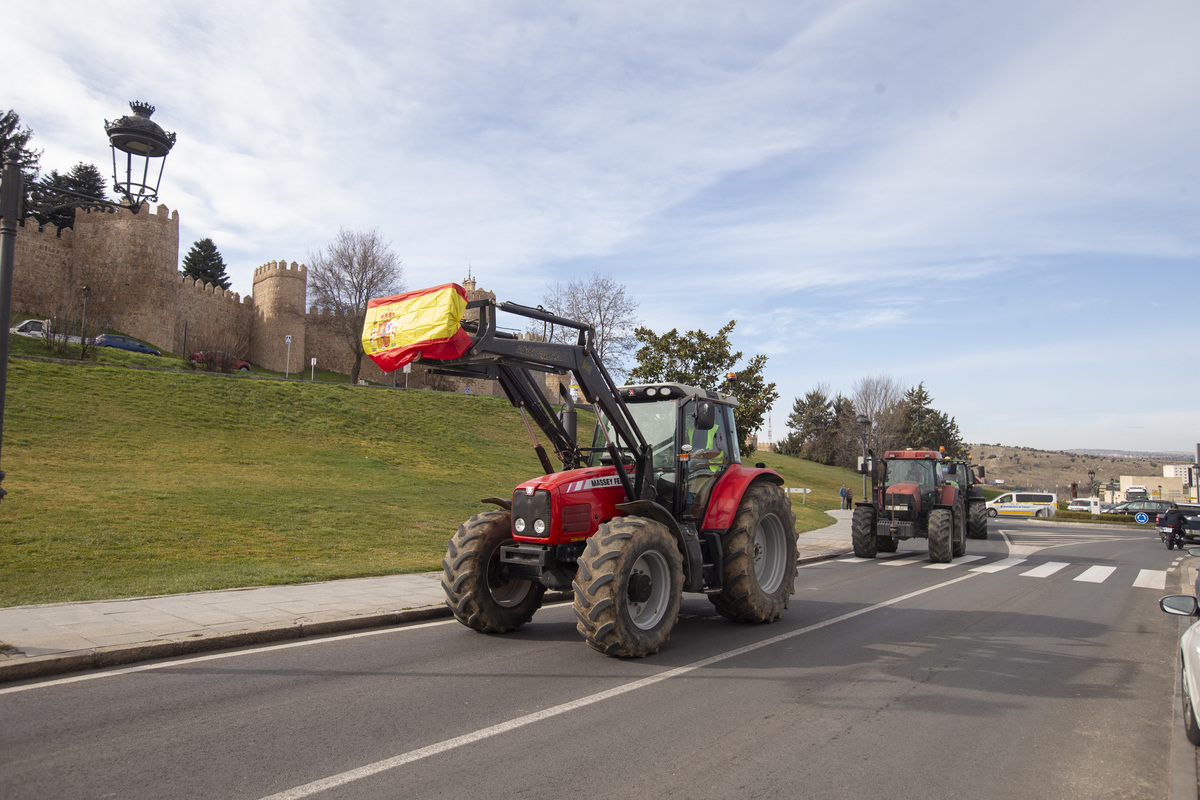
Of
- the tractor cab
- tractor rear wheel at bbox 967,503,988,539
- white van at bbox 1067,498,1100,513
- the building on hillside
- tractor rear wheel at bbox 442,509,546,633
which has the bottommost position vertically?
white van at bbox 1067,498,1100,513

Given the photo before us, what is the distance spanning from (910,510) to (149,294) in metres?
48.0

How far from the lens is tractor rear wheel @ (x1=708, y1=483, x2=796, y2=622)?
805 cm

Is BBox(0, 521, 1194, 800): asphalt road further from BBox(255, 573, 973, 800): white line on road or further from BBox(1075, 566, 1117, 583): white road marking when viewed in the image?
BBox(1075, 566, 1117, 583): white road marking

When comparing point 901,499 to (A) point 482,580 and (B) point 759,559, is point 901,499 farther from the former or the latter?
(A) point 482,580

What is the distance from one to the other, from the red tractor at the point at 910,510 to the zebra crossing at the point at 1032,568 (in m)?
0.36

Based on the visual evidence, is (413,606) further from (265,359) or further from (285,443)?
→ (265,359)

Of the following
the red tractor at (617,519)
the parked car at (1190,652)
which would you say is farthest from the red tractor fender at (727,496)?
the parked car at (1190,652)

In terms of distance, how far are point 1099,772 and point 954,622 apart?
192 inches

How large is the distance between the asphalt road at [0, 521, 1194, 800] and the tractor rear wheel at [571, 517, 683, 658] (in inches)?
10.9

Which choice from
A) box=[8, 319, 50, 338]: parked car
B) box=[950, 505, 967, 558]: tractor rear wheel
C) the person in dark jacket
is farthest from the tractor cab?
box=[8, 319, 50, 338]: parked car

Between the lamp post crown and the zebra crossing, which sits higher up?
the lamp post crown

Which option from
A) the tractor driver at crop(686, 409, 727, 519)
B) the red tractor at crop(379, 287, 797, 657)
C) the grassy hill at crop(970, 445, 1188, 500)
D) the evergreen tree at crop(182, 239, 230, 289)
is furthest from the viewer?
the grassy hill at crop(970, 445, 1188, 500)

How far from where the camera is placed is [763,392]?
22.5 meters

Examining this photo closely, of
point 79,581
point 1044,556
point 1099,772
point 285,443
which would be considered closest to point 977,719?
point 1099,772
